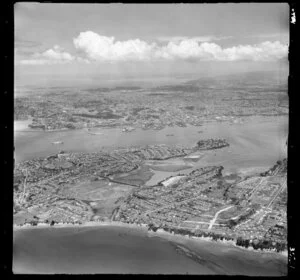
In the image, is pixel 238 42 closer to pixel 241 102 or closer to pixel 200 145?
pixel 241 102

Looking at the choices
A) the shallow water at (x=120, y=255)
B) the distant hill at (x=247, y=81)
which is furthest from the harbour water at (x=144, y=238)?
the distant hill at (x=247, y=81)

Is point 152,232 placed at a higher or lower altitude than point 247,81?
lower

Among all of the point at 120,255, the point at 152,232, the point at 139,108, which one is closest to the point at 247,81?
the point at 139,108

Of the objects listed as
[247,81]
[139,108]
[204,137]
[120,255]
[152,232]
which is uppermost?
[247,81]

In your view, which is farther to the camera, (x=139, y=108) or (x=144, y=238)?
(x=139, y=108)

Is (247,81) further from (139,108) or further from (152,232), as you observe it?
(152,232)

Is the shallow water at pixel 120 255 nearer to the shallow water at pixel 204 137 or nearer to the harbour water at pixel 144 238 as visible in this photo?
the harbour water at pixel 144 238

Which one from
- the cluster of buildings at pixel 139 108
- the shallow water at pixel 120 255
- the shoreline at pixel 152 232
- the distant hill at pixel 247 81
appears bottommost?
the shallow water at pixel 120 255

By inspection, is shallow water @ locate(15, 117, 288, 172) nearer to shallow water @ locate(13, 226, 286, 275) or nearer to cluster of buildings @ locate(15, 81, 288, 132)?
cluster of buildings @ locate(15, 81, 288, 132)

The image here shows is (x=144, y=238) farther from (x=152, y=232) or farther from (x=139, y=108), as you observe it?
(x=139, y=108)
